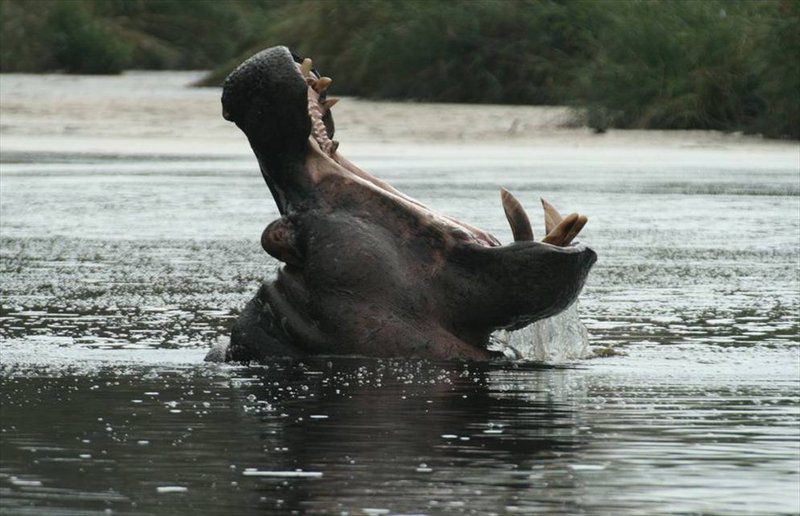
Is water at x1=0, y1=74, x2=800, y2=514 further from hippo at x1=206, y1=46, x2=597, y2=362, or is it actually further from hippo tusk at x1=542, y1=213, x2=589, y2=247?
hippo tusk at x1=542, y1=213, x2=589, y2=247

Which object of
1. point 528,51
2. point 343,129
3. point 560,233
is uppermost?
point 560,233

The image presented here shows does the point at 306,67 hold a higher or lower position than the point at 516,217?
higher

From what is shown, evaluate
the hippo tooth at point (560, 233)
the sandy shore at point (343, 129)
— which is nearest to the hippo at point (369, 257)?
the hippo tooth at point (560, 233)

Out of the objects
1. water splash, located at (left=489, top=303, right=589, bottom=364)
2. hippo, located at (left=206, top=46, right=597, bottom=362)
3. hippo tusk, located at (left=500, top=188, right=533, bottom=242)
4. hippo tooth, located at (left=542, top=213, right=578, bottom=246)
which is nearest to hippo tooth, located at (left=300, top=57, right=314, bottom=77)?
hippo, located at (left=206, top=46, right=597, bottom=362)

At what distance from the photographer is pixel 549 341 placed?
315 inches

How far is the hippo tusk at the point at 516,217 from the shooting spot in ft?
22.6

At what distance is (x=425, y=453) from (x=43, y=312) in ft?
13.6

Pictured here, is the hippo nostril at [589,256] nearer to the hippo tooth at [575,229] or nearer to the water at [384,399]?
the hippo tooth at [575,229]

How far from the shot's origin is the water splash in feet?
25.9

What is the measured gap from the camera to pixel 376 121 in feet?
92.0

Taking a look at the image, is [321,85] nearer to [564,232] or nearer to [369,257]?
[369,257]

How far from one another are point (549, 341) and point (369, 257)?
4.03ft

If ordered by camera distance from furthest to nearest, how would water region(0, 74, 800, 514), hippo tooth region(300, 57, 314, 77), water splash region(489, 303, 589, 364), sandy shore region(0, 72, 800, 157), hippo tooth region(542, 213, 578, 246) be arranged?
sandy shore region(0, 72, 800, 157) < water splash region(489, 303, 589, 364) < hippo tooth region(300, 57, 314, 77) < hippo tooth region(542, 213, 578, 246) < water region(0, 74, 800, 514)

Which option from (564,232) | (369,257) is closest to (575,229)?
(564,232)
